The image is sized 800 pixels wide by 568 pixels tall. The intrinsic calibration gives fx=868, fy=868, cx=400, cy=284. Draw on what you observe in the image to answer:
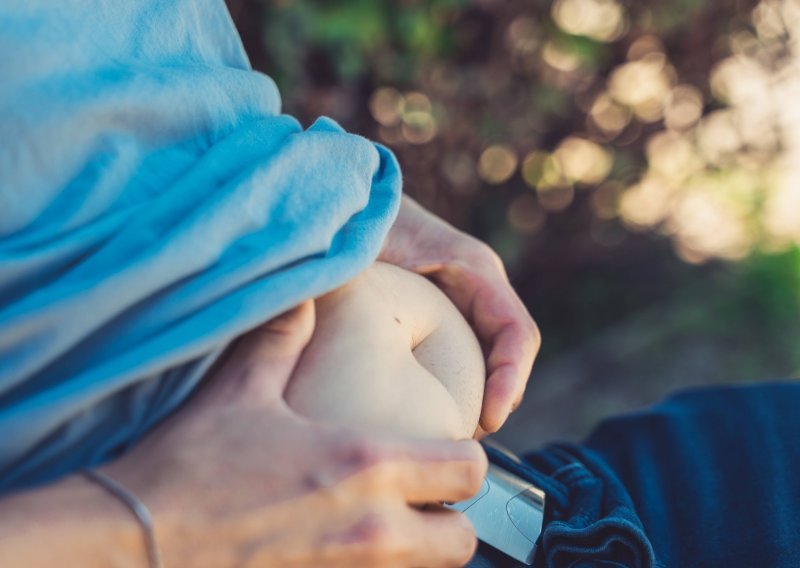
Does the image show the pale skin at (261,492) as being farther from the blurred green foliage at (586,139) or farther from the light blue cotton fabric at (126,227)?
the blurred green foliage at (586,139)

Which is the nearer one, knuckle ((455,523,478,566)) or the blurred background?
knuckle ((455,523,478,566))

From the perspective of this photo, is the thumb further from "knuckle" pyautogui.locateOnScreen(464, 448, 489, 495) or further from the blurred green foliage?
the blurred green foliage

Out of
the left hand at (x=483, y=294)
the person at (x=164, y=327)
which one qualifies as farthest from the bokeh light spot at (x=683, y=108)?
the person at (x=164, y=327)

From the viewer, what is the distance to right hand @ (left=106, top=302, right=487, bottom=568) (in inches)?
32.0

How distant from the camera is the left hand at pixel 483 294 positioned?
1188 millimetres

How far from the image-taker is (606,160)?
3324mm

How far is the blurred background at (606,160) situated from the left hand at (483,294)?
1.21 metres

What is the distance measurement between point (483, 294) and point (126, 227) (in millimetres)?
578

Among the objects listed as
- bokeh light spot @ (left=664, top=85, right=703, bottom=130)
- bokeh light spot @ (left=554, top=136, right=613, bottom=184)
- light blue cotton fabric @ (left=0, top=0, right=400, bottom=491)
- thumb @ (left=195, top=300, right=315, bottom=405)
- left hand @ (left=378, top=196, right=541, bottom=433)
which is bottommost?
bokeh light spot @ (left=554, top=136, right=613, bottom=184)

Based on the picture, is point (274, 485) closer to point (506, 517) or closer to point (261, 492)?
point (261, 492)

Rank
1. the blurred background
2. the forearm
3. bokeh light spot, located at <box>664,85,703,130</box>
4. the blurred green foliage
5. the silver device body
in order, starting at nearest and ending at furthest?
the forearm < the silver device body < the blurred green foliage < the blurred background < bokeh light spot, located at <box>664,85,703,130</box>

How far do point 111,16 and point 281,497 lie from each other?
0.60m

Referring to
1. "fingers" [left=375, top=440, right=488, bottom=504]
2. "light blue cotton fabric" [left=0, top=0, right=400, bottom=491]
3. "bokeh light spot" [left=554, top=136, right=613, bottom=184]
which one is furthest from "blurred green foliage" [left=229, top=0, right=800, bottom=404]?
"fingers" [left=375, top=440, right=488, bottom=504]

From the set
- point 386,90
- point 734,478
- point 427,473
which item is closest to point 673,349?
point 386,90
